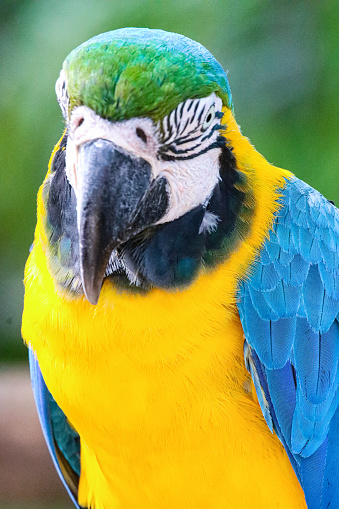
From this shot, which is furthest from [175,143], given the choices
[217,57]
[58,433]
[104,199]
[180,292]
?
[217,57]

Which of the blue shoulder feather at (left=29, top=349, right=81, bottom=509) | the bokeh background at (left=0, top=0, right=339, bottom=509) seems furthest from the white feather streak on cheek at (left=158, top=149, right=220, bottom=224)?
the bokeh background at (left=0, top=0, right=339, bottom=509)

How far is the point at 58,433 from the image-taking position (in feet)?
5.49

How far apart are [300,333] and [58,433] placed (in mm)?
770

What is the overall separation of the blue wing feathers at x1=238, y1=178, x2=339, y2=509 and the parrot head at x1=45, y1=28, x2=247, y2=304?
15 cm

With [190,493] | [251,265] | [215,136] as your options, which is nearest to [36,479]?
[190,493]

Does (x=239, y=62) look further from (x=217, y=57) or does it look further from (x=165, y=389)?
(x=165, y=389)

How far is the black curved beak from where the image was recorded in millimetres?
1005

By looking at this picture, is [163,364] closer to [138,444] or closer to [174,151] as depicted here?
[138,444]

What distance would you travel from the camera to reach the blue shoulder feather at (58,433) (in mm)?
1588

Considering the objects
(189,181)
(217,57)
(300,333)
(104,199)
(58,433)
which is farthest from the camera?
(217,57)

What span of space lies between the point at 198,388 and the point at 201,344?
9 centimetres

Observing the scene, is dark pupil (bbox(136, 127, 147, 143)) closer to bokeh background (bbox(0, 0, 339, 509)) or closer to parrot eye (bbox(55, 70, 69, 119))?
parrot eye (bbox(55, 70, 69, 119))

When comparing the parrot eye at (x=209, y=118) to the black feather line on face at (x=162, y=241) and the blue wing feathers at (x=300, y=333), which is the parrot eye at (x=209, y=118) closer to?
the black feather line on face at (x=162, y=241)

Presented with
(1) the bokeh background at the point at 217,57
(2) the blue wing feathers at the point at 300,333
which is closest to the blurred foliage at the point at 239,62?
(1) the bokeh background at the point at 217,57
